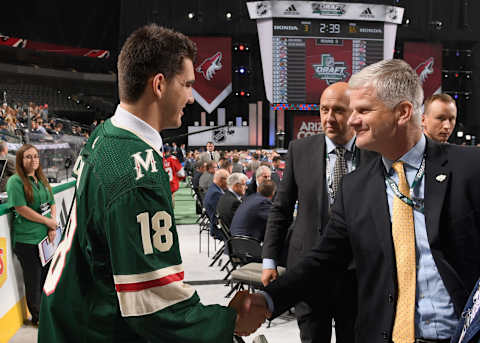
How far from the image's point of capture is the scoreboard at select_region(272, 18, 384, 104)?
54.2 ft

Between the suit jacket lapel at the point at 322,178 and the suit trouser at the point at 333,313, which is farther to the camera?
the suit jacket lapel at the point at 322,178

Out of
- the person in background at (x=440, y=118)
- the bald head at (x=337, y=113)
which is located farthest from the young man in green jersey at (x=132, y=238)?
the person in background at (x=440, y=118)

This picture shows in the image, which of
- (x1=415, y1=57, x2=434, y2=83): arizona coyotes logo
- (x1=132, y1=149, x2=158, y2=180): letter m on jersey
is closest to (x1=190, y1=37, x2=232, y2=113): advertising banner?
(x1=415, y1=57, x2=434, y2=83): arizona coyotes logo

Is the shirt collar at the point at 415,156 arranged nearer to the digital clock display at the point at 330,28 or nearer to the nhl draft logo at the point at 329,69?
the digital clock display at the point at 330,28

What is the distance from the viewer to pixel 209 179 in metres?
9.55

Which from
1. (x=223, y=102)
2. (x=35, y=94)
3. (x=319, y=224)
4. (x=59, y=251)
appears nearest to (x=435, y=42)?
(x=223, y=102)

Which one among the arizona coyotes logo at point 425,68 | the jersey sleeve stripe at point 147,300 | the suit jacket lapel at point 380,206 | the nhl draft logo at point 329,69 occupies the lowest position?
the jersey sleeve stripe at point 147,300

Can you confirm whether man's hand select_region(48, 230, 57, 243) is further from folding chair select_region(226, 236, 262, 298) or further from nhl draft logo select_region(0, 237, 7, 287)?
folding chair select_region(226, 236, 262, 298)

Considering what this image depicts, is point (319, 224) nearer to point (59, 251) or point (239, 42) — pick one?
point (59, 251)

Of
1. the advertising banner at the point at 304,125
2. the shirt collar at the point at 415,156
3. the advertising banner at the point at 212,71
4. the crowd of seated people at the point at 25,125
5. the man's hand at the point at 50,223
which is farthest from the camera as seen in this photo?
the advertising banner at the point at 304,125

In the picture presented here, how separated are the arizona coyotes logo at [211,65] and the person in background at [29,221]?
58.9 ft

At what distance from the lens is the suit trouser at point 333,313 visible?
2.68 m

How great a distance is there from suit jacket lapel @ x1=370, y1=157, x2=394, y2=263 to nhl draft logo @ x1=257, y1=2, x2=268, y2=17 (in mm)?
15148

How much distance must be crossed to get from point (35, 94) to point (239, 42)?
444 inches
